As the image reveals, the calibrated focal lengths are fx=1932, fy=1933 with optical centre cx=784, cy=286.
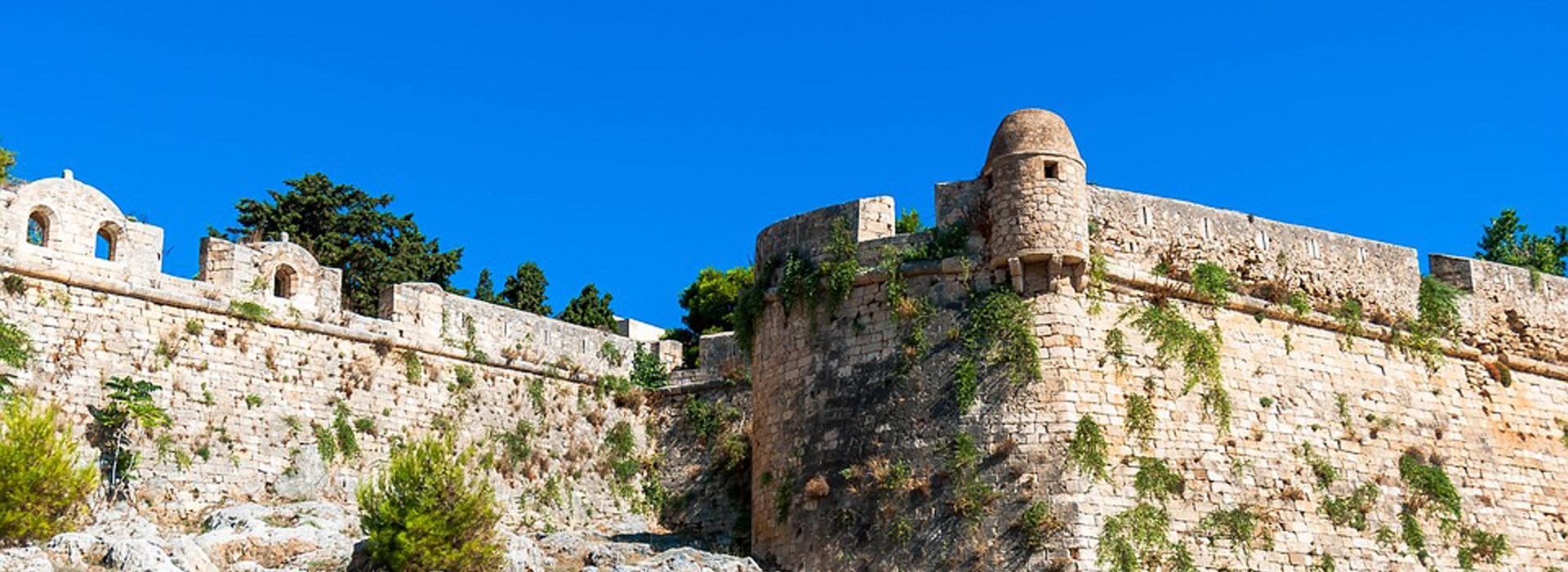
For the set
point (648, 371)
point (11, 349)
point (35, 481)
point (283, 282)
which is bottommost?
point (35, 481)

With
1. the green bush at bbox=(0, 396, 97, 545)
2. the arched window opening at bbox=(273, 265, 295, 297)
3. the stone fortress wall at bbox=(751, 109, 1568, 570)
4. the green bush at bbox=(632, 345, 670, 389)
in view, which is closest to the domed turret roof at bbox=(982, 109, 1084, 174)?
the stone fortress wall at bbox=(751, 109, 1568, 570)

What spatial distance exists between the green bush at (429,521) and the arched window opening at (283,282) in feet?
19.6

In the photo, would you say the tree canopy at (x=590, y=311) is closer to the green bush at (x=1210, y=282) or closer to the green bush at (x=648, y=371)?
the green bush at (x=648, y=371)

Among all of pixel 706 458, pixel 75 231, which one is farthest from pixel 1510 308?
pixel 75 231

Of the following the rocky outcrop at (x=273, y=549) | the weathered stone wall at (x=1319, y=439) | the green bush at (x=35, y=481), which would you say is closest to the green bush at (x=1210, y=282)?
the weathered stone wall at (x=1319, y=439)

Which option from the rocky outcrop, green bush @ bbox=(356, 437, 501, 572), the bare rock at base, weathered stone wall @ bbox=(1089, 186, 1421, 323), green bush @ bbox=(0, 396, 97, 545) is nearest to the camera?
the rocky outcrop

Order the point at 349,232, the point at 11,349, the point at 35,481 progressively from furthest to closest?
the point at 349,232, the point at 11,349, the point at 35,481

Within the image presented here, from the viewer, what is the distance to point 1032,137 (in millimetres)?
22703

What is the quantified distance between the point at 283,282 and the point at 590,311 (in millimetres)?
14256

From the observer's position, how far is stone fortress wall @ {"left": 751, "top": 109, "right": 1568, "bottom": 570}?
2173 centimetres

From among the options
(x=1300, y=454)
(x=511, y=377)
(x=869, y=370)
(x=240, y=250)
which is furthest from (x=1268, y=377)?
(x=240, y=250)

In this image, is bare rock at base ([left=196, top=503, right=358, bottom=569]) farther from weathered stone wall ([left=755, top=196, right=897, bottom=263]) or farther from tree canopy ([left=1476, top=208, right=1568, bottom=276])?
tree canopy ([left=1476, top=208, right=1568, bottom=276])

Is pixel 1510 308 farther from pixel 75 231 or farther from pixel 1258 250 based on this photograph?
pixel 75 231

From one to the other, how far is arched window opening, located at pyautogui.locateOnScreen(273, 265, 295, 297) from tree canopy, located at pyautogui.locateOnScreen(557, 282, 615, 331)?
13.3m
